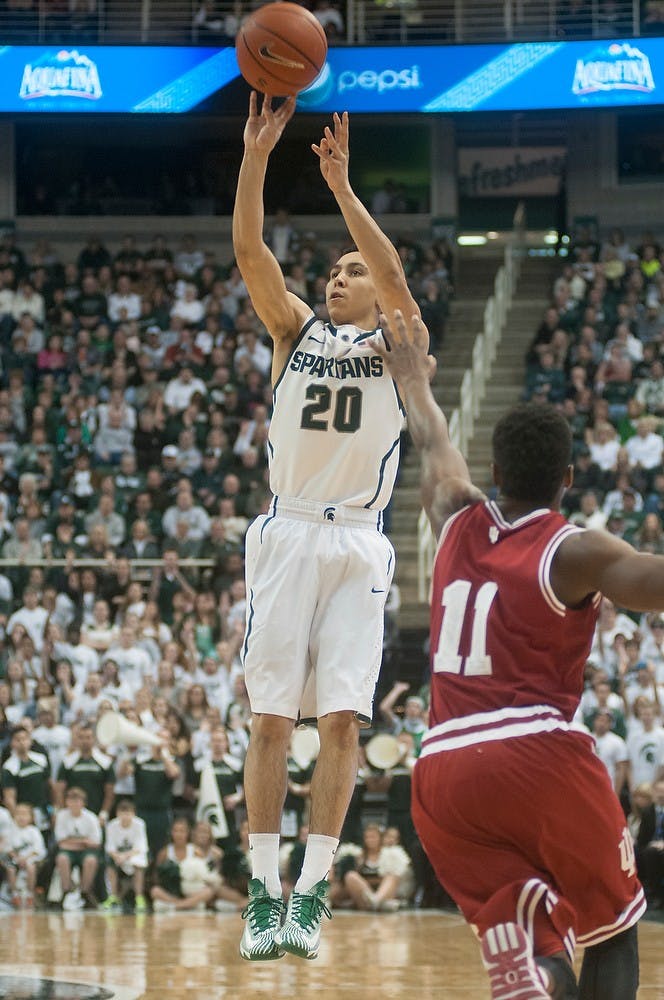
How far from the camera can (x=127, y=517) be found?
1762 centimetres

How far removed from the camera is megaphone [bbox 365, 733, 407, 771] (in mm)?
13461

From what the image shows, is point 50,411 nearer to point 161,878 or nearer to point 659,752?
point 161,878

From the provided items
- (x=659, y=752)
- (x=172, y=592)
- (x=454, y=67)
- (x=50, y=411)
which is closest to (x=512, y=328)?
(x=454, y=67)

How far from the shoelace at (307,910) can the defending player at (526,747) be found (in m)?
1.46

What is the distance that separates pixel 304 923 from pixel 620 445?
40.0 feet

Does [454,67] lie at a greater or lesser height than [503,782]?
greater

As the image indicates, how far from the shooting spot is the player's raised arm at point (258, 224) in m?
6.55

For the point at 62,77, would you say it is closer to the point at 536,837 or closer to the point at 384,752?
the point at 384,752

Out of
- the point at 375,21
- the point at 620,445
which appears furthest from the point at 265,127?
the point at 375,21

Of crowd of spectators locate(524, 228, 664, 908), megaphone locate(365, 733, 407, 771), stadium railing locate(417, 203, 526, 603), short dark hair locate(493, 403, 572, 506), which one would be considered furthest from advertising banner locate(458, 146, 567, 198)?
short dark hair locate(493, 403, 572, 506)

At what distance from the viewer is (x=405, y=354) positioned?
5.31m

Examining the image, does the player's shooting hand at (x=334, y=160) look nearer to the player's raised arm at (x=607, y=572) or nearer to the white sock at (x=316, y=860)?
the player's raised arm at (x=607, y=572)

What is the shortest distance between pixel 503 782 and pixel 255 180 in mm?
3074

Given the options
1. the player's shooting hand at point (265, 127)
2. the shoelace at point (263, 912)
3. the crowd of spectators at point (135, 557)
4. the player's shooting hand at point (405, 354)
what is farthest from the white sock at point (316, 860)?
the crowd of spectators at point (135, 557)
